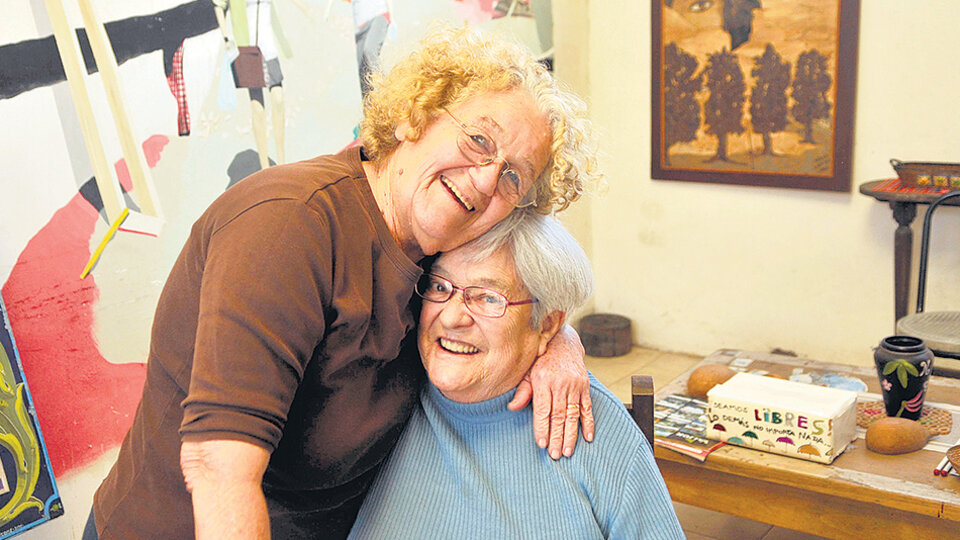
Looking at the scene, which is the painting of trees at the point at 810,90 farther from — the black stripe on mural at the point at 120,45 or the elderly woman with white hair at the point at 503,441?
the elderly woman with white hair at the point at 503,441

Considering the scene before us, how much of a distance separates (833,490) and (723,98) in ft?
8.56

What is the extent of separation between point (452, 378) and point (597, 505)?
1.10 ft

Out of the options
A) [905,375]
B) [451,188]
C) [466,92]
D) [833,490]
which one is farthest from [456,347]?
[905,375]

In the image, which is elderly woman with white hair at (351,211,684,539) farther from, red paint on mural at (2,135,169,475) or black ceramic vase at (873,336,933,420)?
red paint on mural at (2,135,169,475)

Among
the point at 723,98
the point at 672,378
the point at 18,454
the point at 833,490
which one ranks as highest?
the point at 723,98

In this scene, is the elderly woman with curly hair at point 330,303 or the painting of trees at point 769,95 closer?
the elderly woman with curly hair at point 330,303

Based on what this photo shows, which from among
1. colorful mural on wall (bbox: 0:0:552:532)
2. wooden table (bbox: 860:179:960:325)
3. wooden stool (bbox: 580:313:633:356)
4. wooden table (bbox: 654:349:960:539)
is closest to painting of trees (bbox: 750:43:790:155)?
wooden table (bbox: 860:179:960:325)

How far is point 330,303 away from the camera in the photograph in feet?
3.93

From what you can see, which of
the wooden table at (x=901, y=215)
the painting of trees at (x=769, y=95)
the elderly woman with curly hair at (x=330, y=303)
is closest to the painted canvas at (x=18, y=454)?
the elderly woman with curly hair at (x=330, y=303)

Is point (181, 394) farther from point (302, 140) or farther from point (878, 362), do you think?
point (302, 140)

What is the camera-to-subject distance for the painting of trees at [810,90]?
396 cm

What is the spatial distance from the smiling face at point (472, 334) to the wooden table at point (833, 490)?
938mm

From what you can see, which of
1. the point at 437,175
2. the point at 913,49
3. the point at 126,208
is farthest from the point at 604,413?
the point at 913,49

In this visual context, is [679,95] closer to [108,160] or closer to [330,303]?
[108,160]
